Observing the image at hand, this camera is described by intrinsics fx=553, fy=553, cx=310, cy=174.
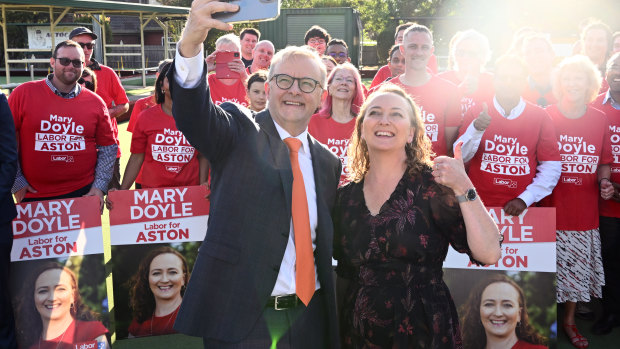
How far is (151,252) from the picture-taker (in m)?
4.36

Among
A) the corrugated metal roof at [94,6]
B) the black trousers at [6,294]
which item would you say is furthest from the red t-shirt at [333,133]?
the corrugated metal roof at [94,6]

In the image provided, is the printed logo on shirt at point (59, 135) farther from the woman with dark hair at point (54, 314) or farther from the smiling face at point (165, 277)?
the smiling face at point (165, 277)

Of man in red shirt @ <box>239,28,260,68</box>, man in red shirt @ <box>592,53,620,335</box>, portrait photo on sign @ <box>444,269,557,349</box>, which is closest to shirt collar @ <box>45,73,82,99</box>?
portrait photo on sign @ <box>444,269,557,349</box>

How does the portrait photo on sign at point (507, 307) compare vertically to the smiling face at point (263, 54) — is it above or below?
below

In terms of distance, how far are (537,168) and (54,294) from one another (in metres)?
3.58

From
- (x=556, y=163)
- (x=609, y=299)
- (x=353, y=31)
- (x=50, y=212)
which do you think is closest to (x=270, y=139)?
(x=50, y=212)

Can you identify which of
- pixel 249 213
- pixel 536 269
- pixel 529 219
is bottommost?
pixel 536 269

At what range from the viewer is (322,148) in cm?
268

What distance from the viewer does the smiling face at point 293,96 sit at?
2375 mm

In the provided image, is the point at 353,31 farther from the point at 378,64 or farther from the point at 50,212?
the point at 50,212

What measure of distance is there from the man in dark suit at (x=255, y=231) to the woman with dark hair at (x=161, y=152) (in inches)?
92.8

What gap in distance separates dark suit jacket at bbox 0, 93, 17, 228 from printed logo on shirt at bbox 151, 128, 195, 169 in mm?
1172

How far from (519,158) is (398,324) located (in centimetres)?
221

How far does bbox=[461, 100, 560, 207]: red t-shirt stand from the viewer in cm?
410
